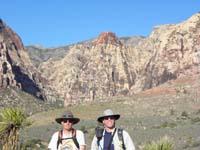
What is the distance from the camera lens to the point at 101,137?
706cm

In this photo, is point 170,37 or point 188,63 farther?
point 170,37

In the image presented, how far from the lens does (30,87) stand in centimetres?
16050

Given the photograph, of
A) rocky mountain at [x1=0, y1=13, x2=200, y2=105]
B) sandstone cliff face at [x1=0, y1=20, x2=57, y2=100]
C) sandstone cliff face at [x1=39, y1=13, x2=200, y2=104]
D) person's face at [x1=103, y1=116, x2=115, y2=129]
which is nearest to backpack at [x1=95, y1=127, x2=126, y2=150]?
person's face at [x1=103, y1=116, x2=115, y2=129]

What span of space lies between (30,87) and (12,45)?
20.8m

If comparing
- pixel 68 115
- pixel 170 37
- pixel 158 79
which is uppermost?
pixel 170 37

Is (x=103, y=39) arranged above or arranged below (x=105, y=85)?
above

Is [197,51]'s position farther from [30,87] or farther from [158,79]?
[30,87]

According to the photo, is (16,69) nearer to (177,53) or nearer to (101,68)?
(101,68)

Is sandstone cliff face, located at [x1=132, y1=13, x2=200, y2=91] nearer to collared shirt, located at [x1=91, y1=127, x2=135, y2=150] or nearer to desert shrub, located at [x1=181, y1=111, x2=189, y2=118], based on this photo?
desert shrub, located at [x1=181, y1=111, x2=189, y2=118]

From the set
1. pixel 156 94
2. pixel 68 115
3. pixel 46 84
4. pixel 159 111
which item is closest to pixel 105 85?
pixel 46 84

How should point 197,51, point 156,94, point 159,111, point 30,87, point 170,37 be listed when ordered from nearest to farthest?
1. point 159,111
2. point 156,94
3. point 197,51
4. point 170,37
5. point 30,87

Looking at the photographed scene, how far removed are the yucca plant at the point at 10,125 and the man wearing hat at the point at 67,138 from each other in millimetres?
2159

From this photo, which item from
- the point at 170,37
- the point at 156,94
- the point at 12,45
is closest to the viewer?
the point at 156,94

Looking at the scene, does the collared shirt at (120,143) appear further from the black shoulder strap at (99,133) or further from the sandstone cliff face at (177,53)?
the sandstone cliff face at (177,53)
